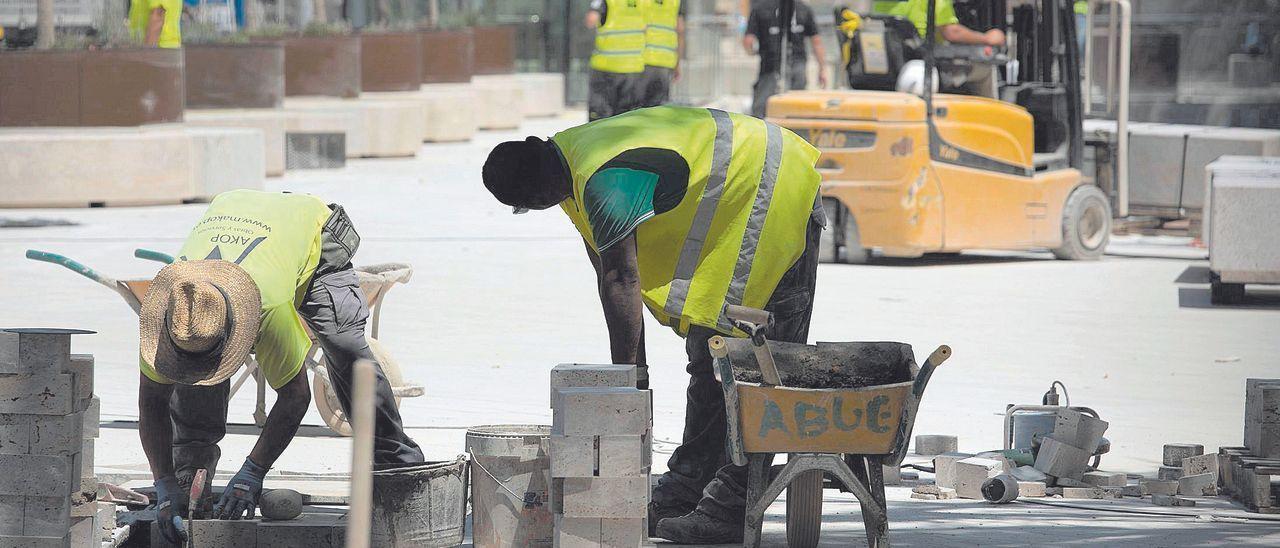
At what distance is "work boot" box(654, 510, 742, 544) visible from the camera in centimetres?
590

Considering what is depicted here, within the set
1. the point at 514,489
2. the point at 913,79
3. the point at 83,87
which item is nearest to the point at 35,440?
the point at 514,489

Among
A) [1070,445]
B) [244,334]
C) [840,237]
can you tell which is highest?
[244,334]

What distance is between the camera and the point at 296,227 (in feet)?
19.3

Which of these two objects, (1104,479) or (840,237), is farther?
(840,237)

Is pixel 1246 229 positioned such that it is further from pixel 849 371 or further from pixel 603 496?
pixel 603 496

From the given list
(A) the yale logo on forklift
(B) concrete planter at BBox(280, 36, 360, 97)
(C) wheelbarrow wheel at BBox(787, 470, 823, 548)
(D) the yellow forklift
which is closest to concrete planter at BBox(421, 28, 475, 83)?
(B) concrete planter at BBox(280, 36, 360, 97)

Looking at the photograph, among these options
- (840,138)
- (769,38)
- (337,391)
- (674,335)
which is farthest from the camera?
(769,38)

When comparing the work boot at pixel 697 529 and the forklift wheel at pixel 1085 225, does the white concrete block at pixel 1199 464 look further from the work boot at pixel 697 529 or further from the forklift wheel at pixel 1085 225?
the forklift wheel at pixel 1085 225

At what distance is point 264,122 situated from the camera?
17.4 metres

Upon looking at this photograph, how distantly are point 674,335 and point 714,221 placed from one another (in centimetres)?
416

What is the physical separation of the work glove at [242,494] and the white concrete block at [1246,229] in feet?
23.5

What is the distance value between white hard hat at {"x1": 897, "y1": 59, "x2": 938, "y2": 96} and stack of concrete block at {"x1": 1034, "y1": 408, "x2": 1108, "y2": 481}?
22.1 ft

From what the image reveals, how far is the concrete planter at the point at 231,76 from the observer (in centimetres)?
1736

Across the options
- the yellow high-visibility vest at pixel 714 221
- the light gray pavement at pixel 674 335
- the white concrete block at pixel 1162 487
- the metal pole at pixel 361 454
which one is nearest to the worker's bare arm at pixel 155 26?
the light gray pavement at pixel 674 335
